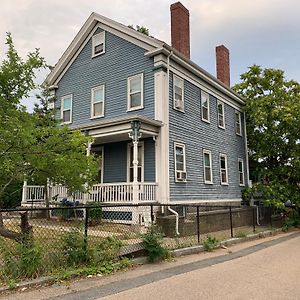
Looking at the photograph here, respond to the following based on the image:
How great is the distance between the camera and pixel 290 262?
27.9ft

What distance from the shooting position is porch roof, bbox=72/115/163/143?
1264 centimetres

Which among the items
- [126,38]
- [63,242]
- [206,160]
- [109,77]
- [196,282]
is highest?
[126,38]

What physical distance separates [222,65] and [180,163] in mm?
9878

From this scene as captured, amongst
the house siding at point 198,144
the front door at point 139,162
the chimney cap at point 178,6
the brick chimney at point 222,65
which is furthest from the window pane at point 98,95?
the brick chimney at point 222,65

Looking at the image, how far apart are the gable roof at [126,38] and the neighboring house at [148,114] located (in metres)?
0.04

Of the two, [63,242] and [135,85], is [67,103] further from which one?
[63,242]

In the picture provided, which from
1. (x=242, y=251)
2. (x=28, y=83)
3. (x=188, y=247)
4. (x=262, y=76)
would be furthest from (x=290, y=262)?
(x=262, y=76)

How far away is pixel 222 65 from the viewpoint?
70.4 ft

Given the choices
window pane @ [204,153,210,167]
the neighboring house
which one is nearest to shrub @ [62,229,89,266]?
the neighboring house

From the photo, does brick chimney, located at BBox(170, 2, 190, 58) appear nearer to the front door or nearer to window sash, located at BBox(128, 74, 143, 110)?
window sash, located at BBox(128, 74, 143, 110)

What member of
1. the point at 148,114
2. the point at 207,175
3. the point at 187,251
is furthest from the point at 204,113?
the point at 187,251

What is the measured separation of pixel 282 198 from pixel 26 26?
1498 cm

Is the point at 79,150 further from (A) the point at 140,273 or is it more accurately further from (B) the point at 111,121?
(B) the point at 111,121

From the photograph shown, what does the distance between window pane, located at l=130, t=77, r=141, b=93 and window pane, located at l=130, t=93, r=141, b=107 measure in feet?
0.74
